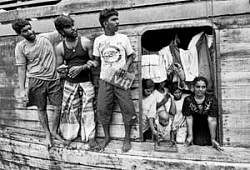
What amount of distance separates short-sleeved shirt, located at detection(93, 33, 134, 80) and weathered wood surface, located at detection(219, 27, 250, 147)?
1.24 m

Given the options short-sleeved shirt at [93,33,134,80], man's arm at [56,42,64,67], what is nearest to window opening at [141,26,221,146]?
short-sleeved shirt at [93,33,134,80]

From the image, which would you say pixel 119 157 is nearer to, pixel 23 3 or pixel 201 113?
pixel 201 113

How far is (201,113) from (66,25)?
2.16 meters

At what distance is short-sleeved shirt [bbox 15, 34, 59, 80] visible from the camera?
3914mm

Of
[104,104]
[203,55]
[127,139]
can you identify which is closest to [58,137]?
[104,104]

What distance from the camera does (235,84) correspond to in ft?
11.0

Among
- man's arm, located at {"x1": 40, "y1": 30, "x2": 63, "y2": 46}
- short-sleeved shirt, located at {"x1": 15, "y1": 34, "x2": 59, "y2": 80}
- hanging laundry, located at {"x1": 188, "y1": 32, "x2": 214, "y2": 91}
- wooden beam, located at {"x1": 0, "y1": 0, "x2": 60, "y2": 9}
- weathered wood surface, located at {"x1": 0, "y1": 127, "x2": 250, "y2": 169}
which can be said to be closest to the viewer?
weathered wood surface, located at {"x1": 0, "y1": 127, "x2": 250, "y2": 169}

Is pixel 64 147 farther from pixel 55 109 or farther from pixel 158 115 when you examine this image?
pixel 158 115

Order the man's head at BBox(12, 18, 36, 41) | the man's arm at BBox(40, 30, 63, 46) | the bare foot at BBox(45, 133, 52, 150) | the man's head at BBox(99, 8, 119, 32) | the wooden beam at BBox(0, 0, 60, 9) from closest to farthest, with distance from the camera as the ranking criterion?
the man's head at BBox(99, 8, 119, 32) → the man's head at BBox(12, 18, 36, 41) → the bare foot at BBox(45, 133, 52, 150) → the man's arm at BBox(40, 30, 63, 46) → the wooden beam at BBox(0, 0, 60, 9)

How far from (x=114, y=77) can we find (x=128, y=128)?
726 mm

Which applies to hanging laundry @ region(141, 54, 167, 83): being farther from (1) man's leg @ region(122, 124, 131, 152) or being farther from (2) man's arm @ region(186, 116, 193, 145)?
(1) man's leg @ region(122, 124, 131, 152)

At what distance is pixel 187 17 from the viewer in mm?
3504

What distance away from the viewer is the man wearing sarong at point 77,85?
3.75 m

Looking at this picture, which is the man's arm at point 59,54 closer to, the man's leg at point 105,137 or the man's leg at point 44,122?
the man's leg at point 44,122
